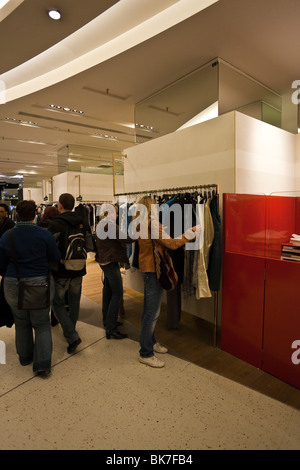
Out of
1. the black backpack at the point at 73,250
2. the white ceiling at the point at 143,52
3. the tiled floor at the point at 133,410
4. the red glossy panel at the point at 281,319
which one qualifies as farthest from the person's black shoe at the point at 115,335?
the white ceiling at the point at 143,52

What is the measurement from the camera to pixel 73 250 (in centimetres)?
256

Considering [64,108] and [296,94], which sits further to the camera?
[64,108]

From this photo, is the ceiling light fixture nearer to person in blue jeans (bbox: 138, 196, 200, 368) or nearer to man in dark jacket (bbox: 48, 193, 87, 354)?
man in dark jacket (bbox: 48, 193, 87, 354)

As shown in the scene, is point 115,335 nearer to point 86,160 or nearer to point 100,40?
point 100,40

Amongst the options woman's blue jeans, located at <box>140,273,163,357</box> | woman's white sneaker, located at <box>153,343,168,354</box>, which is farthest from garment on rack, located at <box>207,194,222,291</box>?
woman's white sneaker, located at <box>153,343,168,354</box>

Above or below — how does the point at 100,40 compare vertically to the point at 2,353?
above

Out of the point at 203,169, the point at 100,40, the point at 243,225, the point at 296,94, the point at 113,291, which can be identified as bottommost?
the point at 113,291

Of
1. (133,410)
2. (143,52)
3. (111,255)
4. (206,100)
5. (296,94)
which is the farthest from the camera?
(296,94)

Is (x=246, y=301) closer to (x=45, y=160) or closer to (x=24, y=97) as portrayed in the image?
(x=24, y=97)

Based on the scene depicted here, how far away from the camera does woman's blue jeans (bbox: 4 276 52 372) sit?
7.29 feet

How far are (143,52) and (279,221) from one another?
8.79 feet

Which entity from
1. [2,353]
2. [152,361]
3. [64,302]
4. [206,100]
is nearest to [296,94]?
[206,100]
